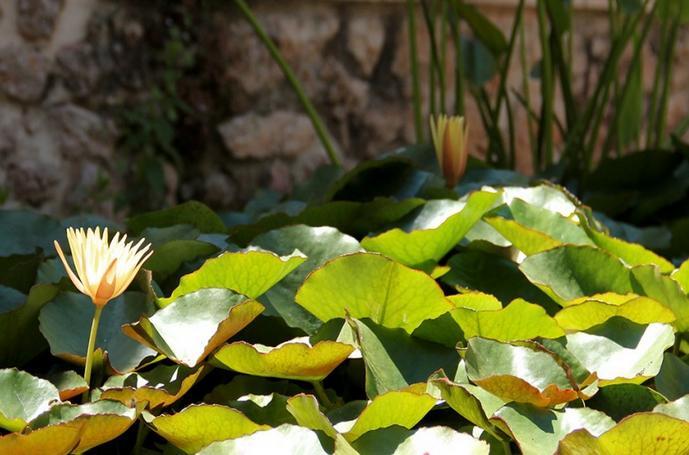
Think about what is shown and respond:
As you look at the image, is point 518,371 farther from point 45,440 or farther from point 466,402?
point 45,440

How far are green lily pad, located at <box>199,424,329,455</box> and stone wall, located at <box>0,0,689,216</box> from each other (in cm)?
211

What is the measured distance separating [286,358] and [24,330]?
0.22m

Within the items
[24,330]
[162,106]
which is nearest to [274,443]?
[24,330]

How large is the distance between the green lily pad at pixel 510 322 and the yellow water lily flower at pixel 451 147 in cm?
47

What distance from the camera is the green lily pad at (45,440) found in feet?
1.80

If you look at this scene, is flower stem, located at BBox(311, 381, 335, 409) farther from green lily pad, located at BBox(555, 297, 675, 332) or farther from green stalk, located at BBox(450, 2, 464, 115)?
green stalk, located at BBox(450, 2, 464, 115)

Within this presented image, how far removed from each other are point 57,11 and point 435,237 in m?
2.11

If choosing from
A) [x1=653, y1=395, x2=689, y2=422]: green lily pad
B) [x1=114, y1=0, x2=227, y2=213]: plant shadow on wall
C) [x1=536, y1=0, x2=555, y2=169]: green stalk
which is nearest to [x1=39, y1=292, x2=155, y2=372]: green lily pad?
[x1=653, y1=395, x2=689, y2=422]: green lily pad

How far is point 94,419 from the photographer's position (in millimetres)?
565

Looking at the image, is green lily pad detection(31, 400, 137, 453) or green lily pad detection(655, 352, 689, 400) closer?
green lily pad detection(31, 400, 137, 453)

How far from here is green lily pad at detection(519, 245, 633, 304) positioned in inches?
31.5

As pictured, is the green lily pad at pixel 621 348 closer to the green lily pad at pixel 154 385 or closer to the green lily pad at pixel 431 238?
the green lily pad at pixel 431 238

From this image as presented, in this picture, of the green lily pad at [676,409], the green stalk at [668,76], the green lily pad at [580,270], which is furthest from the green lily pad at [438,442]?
the green stalk at [668,76]

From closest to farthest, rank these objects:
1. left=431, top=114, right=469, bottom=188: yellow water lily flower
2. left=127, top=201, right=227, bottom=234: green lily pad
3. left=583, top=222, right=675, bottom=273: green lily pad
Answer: left=583, top=222, right=675, bottom=273: green lily pad, left=127, top=201, right=227, bottom=234: green lily pad, left=431, top=114, right=469, bottom=188: yellow water lily flower
